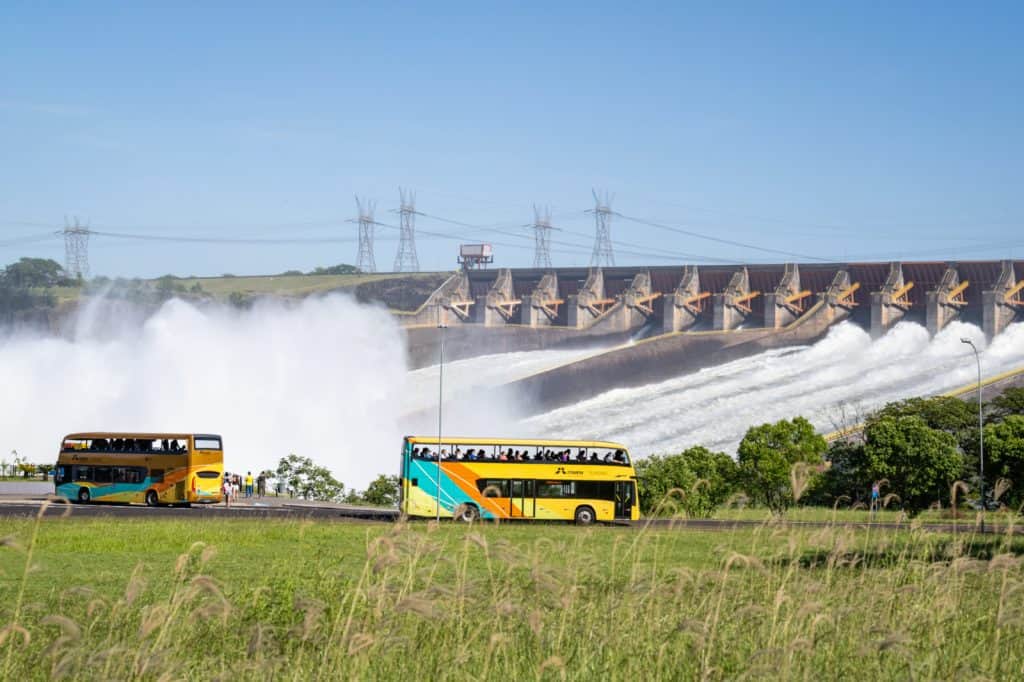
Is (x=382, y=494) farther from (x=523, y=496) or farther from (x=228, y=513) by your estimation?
(x=523, y=496)

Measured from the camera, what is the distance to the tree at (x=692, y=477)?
44534mm

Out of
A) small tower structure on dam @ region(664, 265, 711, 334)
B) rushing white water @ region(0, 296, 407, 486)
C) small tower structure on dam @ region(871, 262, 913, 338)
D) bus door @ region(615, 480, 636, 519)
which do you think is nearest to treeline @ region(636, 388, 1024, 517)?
bus door @ region(615, 480, 636, 519)

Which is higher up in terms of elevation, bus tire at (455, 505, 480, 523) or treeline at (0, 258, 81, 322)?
treeline at (0, 258, 81, 322)

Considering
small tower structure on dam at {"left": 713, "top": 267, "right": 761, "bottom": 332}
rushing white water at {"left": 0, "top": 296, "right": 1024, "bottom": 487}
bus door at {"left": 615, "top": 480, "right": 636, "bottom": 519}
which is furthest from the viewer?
small tower structure on dam at {"left": 713, "top": 267, "right": 761, "bottom": 332}

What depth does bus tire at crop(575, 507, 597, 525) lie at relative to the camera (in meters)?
36.6

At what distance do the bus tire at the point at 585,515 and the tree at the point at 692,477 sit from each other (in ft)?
23.3

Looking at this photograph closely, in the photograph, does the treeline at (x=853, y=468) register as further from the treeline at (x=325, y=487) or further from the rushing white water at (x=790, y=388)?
the rushing white water at (x=790, y=388)

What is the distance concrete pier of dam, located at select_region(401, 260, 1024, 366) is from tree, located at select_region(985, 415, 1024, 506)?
116 feet

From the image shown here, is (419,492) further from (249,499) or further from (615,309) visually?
(615,309)

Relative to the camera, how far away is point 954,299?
86.6m

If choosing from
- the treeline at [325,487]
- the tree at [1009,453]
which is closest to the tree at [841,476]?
the tree at [1009,453]

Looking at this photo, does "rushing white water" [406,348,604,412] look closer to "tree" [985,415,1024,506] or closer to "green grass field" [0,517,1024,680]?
"tree" [985,415,1024,506]

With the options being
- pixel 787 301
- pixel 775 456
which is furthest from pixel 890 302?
pixel 775 456

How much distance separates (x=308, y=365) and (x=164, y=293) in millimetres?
28359
